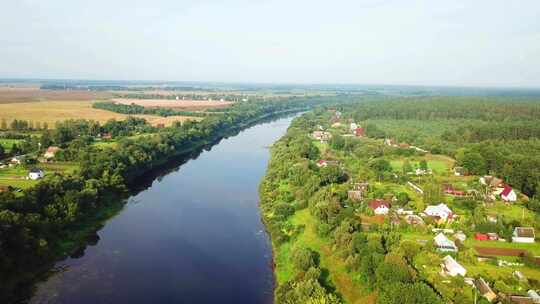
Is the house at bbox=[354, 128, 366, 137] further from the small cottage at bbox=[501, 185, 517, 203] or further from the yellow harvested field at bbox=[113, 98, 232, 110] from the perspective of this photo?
the yellow harvested field at bbox=[113, 98, 232, 110]

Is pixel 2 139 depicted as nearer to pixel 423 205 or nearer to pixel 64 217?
pixel 64 217

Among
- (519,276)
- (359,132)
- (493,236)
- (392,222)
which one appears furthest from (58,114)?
(519,276)

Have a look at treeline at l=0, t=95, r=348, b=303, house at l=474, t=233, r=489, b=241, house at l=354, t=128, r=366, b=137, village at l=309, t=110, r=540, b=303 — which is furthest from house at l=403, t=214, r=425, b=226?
house at l=354, t=128, r=366, b=137

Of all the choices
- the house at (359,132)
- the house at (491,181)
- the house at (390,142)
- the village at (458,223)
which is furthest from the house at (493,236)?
the house at (359,132)

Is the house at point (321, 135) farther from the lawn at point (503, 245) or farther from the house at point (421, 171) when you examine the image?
the lawn at point (503, 245)

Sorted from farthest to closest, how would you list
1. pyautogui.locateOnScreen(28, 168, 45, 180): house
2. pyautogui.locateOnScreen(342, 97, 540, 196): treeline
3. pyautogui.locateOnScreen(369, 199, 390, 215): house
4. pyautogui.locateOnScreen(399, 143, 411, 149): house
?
pyautogui.locateOnScreen(399, 143, 411, 149): house → pyautogui.locateOnScreen(342, 97, 540, 196): treeline → pyautogui.locateOnScreen(28, 168, 45, 180): house → pyautogui.locateOnScreen(369, 199, 390, 215): house

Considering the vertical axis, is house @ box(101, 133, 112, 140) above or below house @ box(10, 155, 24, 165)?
above

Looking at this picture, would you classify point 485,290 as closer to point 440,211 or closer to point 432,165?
point 440,211
